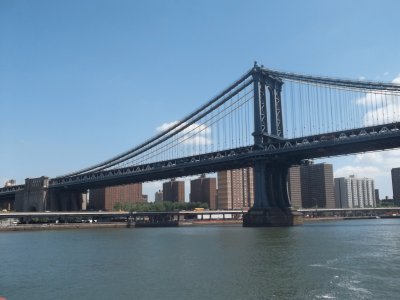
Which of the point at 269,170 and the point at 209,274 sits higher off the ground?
the point at 269,170

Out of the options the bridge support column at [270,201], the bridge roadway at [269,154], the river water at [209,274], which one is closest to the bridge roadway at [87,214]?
the bridge roadway at [269,154]

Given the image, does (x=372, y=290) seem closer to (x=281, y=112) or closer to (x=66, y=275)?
(x=66, y=275)

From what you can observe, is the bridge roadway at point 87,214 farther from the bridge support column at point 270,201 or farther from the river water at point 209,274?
the river water at point 209,274

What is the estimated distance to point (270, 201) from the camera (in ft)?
305

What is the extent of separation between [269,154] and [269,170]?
721 cm

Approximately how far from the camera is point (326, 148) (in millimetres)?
85562

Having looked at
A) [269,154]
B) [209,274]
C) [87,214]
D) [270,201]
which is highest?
[269,154]

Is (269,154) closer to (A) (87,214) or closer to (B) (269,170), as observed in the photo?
(B) (269,170)

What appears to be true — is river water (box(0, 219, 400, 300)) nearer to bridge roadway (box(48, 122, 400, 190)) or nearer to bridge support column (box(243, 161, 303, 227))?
bridge roadway (box(48, 122, 400, 190))

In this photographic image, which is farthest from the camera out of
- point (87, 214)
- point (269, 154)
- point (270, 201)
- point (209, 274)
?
point (87, 214)

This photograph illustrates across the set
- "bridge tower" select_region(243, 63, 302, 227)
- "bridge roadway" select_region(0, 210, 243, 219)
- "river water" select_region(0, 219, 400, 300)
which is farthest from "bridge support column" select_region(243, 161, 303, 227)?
"river water" select_region(0, 219, 400, 300)

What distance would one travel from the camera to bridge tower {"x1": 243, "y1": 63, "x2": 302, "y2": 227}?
90.8 metres

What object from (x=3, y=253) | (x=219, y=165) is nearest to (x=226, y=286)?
(x=3, y=253)

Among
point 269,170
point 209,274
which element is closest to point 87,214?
point 269,170
